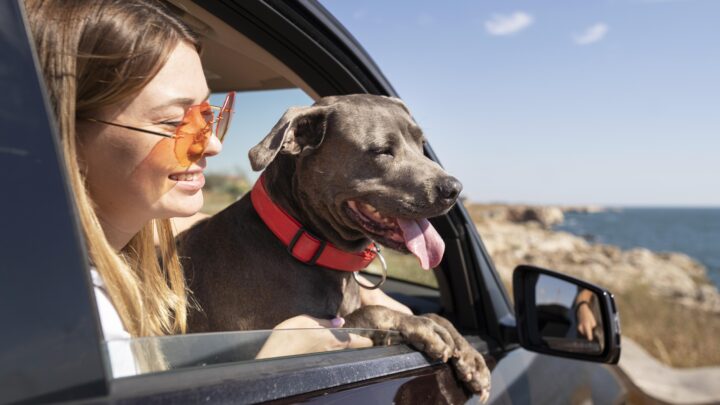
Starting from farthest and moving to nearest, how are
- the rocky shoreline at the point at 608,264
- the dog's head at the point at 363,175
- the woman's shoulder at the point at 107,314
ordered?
the rocky shoreline at the point at 608,264
the dog's head at the point at 363,175
the woman's shoulder at the point at 107,314

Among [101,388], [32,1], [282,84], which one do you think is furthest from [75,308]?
[282,84]

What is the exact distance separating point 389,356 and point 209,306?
2.78 ft

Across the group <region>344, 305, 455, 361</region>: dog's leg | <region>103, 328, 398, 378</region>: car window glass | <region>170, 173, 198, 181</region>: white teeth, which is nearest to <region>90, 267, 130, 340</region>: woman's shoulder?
<region>103, 328, 398, 378</region>: car window glass

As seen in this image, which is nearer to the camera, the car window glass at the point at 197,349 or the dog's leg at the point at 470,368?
the car window glass at the point at 197,349

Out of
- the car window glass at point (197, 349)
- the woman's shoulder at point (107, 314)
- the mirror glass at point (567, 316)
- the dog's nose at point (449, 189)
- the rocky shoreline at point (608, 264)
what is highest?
the dog's nose at point (449, 189)

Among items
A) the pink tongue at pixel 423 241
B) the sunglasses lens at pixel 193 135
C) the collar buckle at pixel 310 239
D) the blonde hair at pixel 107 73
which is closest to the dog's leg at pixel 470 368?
the pink tongue at pixel 423 241

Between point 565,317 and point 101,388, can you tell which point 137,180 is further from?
point 565,317

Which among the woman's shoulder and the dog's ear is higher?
the dog's ear

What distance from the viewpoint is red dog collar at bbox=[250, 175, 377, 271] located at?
2.49m

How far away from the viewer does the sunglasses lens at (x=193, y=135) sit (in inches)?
73.4

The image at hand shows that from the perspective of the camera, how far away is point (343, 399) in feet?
4.95

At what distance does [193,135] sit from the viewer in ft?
6.22

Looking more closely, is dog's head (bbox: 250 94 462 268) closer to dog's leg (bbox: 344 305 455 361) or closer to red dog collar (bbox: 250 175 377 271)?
red dog collar (bbox: 250 175 377 271)

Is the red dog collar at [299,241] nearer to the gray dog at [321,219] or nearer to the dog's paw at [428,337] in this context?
the gray dog at [321,219]
